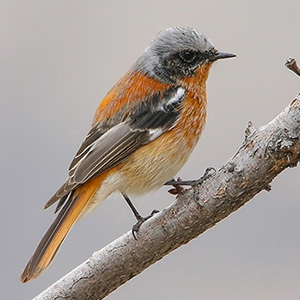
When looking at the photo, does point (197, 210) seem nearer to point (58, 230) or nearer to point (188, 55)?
point (58, 230)

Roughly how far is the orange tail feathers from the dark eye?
1135mm

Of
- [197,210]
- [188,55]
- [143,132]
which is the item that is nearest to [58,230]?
[143,132]

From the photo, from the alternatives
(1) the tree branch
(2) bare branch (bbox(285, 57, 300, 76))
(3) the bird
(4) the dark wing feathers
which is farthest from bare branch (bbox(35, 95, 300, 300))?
(4) the dark wing feathers

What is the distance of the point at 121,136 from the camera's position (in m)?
3.35

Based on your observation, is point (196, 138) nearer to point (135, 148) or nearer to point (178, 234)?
point (135, 148)

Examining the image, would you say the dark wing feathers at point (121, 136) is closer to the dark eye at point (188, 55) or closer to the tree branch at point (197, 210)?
the dark eye at point (188, 55)

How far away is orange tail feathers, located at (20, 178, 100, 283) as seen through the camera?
2956mm

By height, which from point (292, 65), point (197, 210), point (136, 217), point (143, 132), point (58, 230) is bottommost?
point (197, 210)

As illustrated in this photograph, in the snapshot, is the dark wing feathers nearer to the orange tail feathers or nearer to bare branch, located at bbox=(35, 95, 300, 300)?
the orange tail feathers

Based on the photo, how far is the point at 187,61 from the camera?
12.1ft

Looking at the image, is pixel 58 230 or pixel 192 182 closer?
pixel 192 182

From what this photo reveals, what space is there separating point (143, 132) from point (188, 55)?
2.41 feet

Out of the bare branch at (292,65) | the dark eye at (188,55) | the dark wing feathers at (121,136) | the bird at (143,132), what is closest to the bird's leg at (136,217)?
the bird at (143,132)

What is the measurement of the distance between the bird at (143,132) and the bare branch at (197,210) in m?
0.34
